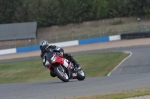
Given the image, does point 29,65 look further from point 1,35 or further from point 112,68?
point 1,35

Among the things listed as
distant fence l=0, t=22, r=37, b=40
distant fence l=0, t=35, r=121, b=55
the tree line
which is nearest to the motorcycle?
distant fence l=0, t=35, r=121, b=55

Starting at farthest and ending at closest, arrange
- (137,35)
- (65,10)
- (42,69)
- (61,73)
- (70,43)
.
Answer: (65,10) → (70,43) → (137,35) → (42,69) → (61,73)

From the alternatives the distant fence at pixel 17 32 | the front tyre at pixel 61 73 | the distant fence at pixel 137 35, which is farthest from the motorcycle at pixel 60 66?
the distant fence at pixel 17 32

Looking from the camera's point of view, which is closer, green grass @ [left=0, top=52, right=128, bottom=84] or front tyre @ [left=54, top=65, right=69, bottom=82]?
front tyre @ [left=54, top=65, right=69, bottom=82]

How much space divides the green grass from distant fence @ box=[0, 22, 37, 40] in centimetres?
2975

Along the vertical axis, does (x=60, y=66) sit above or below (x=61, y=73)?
above

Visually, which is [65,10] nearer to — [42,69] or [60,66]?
[42,69]

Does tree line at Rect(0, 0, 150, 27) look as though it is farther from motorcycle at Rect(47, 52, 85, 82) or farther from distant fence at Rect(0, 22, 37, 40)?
motorcycle at Rect(47, 52, 85, 82)

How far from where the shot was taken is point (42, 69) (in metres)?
37.0

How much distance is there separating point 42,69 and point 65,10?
153 ft

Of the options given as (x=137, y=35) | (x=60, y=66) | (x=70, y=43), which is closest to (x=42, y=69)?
(x=137, y=35)

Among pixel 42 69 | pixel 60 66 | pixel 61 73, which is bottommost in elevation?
pixel 42 69

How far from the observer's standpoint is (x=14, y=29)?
2844 inches

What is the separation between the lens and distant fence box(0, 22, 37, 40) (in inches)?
2808
